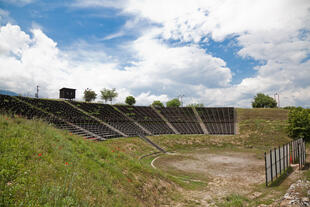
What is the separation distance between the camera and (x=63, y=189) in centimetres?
657

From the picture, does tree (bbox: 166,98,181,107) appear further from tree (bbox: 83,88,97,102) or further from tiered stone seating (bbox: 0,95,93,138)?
tiered stone seating (bbox: 0,95,93,138)

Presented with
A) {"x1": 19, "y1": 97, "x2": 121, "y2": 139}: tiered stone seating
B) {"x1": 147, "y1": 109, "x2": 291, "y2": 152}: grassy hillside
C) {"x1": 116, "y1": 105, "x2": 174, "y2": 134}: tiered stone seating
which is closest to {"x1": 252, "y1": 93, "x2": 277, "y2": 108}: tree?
{"x1": 147, "y1": 109, "x2": 291, "y2": 152}: grassy hillside

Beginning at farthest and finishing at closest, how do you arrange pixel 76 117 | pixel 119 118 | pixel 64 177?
pixel 119 118, pixel 76 117, pixel 64 177

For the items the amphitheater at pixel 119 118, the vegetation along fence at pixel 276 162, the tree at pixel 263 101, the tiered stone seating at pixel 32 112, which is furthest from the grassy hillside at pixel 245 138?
the tree at pixel 263 101

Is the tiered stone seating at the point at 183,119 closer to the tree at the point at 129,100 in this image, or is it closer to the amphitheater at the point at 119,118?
the amphitheater at the point at 119,118

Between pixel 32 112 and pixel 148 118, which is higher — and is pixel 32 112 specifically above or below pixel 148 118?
above

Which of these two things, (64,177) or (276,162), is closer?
(64,177)

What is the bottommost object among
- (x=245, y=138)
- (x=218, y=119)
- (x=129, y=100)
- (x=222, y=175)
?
(x=222, y=175)

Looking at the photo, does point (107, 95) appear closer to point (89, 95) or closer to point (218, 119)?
point (89, 95)

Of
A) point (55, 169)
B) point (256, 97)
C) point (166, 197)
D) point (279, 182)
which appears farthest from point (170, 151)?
point (256, 97)

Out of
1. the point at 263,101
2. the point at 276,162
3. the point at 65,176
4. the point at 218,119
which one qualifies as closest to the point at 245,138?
the point at 218,119

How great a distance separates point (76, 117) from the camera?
45.1 meters

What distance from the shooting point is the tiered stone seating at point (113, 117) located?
4735 cm

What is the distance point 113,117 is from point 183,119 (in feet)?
84.6
